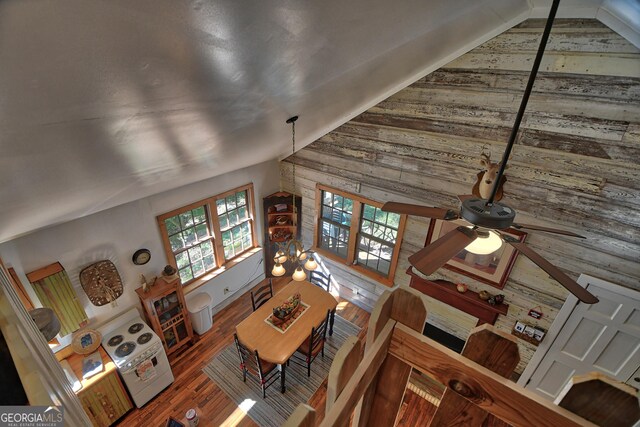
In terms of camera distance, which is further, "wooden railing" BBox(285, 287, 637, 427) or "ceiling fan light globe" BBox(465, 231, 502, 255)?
"ceiling fan light globe" BBox(465, 231, 502, 255)

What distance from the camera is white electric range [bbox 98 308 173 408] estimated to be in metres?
3.16

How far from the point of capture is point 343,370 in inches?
31.3

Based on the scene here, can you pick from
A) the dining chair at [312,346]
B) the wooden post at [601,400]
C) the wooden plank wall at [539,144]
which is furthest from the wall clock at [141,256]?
the wooden post at [601,400]

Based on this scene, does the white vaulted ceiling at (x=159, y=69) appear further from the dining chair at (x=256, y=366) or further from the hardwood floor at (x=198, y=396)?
the hardwood floor at (x=198, y=396)

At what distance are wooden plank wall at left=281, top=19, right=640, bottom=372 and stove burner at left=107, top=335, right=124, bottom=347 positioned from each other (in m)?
3.78

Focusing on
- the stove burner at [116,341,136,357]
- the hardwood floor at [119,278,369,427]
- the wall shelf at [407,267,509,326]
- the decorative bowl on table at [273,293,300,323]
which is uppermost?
the wall shelf at [407,267,509,326]

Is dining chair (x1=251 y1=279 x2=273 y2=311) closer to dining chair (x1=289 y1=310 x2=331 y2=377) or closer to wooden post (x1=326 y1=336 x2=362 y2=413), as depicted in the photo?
dining chair (x1=289 y1=310 x2=331 y2=377)

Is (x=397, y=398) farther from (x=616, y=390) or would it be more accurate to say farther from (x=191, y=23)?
(x=191, y=23)

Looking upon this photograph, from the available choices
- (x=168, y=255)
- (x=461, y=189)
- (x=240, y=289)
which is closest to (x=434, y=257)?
(x=461, y=189)

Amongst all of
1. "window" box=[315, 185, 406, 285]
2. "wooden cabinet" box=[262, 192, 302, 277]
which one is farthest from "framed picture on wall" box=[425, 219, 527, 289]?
"wooden cabinet" box=[262, 192, 302, 277]

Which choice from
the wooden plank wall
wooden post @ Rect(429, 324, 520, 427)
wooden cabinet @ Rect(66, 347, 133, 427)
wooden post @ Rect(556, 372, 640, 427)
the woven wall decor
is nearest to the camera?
wooden post @ Rect(556, 372, 640, 427)

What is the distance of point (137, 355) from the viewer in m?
3.18

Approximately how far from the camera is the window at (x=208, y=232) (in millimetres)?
3918

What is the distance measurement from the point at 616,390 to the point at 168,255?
4.24 m
